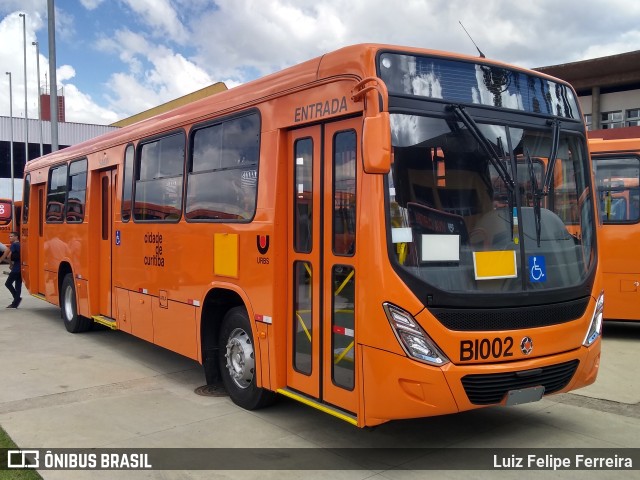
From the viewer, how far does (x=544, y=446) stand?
204 inches

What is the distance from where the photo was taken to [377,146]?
4.10m

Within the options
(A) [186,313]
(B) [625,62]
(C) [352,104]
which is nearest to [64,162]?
(A) [186,313]

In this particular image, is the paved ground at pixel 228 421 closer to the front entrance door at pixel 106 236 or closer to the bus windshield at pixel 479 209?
the front entrance door at pixel 106 236

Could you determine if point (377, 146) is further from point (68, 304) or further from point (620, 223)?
point (68, 304)

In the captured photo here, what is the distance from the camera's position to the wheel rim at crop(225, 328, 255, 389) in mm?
5954

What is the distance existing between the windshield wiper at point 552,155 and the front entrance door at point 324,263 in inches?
60.0

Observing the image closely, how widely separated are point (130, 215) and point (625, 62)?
26.3m

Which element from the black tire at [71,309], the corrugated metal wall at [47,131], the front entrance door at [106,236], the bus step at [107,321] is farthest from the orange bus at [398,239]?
the corrugated metal wall at [47,131]

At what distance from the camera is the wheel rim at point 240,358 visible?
5954 mm

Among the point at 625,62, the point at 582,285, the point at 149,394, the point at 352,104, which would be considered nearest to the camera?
the point at 352,104

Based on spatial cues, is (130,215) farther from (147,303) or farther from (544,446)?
(544,446)

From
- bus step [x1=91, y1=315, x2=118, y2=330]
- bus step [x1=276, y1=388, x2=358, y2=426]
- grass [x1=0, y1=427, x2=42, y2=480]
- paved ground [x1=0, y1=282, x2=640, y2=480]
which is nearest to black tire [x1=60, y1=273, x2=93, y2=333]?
bus step [x1=91, y1=315, x2=118, y2=330]

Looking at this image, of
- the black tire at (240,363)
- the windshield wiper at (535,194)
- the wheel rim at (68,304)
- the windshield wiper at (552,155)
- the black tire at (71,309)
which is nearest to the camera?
the windshield wiper at (535,194)

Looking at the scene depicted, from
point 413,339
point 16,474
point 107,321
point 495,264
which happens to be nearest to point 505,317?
point 495,264
